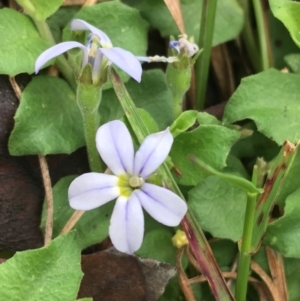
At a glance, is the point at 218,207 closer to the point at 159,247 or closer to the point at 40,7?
the point at 159,247

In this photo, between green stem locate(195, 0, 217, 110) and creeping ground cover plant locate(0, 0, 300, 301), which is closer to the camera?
creeping ground cover plant locate(0, 0, 300, 301)

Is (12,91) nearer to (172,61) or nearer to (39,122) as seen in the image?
(39,122)

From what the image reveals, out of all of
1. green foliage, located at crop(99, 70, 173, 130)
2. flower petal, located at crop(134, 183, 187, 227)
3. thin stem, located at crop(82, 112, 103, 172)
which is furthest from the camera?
green foliage, located at crop(99, 70, 173, 130)

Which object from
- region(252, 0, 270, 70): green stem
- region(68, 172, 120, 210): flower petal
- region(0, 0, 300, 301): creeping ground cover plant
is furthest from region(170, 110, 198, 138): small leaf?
region(252, 0, 270, 70): green stem

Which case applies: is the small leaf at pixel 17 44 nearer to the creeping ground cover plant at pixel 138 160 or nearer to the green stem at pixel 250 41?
the creeping ground cover plant at pixel 138 160

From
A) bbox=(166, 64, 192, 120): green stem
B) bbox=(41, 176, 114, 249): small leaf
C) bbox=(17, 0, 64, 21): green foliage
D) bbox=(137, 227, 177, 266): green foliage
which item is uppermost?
bbox=(17, 0, 64, 21): green foliage

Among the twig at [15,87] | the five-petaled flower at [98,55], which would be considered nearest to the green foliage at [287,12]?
the five-petaled flower at [98,55]

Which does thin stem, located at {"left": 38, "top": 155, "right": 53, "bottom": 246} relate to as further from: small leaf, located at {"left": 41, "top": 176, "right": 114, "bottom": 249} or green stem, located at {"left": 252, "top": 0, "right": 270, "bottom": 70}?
Result: green stem, located at {"left": 252, "top": 0, "right": 270, "bottom": 70}
